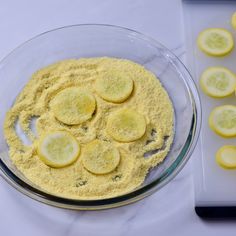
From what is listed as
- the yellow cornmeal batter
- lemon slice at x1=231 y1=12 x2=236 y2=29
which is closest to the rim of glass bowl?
the yellow cornmeal batter

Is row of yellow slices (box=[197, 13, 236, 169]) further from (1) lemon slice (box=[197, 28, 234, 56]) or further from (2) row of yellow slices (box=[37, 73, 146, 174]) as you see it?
(2) row of yellow slices (box=[37, 73, 146, 174])

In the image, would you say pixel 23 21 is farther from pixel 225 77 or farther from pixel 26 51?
pixel 225 77

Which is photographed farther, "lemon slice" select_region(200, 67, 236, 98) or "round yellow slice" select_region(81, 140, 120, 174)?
Answer: "lemon slice" select_region(200, 67, 236, 98)

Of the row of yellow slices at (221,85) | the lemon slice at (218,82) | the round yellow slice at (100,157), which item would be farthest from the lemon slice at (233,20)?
the round yellow slice at (100,157)

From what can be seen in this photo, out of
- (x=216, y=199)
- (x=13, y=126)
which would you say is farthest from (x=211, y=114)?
(x=13, y=126)

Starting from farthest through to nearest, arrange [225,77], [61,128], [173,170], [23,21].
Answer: [23,21] → [225,77] → [61,128] → [173,170]

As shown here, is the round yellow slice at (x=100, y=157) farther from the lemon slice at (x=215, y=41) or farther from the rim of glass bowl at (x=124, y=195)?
the lemon slice at (x=215, y=41)
